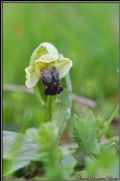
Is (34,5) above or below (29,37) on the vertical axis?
above

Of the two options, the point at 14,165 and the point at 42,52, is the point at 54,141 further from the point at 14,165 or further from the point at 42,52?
the point at 42,52

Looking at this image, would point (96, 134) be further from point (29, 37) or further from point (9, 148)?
point (29, 37)

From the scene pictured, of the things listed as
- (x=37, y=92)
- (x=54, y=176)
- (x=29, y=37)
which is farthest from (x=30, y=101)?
(x=54, y=176)

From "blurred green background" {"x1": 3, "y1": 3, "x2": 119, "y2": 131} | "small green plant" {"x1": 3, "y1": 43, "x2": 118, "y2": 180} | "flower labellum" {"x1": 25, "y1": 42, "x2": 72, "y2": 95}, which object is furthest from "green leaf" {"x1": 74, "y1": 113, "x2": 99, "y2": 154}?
"blurred green background" {"x1": 3, "y1": 3, "x2": 119, "y2": 131}

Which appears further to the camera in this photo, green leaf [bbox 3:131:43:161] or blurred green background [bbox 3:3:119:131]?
blurred green background [bbox 3:3:119:131]

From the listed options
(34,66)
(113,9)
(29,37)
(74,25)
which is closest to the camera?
(34,66)

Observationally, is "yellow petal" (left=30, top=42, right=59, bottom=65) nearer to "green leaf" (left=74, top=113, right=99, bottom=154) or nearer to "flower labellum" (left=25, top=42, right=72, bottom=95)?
"flower labellum" (left=25, top=42, right=72, bottom=95)
